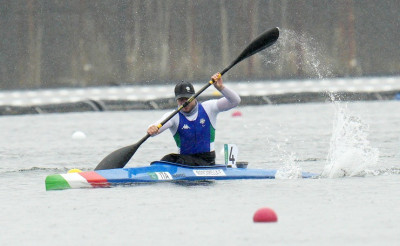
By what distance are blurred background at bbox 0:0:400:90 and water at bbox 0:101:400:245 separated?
1481cm

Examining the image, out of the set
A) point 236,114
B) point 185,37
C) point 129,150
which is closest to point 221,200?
point 129,150

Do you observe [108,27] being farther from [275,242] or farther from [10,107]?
[275,242]

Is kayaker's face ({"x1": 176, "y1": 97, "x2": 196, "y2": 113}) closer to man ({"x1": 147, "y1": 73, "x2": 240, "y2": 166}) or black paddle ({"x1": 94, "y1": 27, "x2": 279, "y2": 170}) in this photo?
man ({"x1": 147, "y1": 73, "x2": 240, "y2": 166})

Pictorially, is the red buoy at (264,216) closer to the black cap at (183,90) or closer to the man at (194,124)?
the man at (194,124)

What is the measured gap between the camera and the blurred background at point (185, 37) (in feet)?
117

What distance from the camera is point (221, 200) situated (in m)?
11.5

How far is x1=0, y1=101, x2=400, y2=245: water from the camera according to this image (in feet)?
30.2

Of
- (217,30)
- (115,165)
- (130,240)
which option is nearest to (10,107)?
(217,30)

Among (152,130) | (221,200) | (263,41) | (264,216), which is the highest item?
(263,41)

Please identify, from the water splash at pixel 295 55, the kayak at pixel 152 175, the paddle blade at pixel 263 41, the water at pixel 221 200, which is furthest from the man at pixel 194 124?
the water splash at pixel 295 55

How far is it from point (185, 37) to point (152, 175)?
77.7ft

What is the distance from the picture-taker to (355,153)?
1402cm

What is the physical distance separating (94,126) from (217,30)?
12.6 metres

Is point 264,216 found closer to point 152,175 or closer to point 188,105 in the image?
point 152,175
